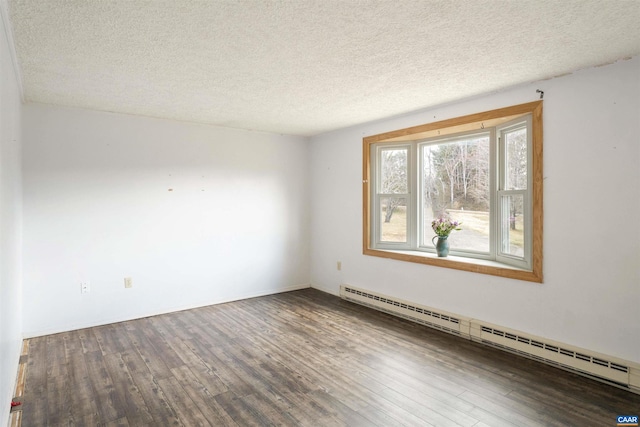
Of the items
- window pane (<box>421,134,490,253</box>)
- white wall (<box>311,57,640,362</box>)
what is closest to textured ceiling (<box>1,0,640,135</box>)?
white wall (<box>311,57,640,362</box>)

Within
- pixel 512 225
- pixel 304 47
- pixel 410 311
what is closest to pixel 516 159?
pixel 512 225

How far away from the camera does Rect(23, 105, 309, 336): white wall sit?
3.76 m

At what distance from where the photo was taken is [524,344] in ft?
10.3

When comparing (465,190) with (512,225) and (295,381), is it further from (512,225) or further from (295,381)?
(295,381)

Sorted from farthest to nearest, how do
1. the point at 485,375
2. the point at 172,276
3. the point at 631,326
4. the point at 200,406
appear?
the point at 172,276, the point at 485,375, the point at 631,326, the point at 200,406

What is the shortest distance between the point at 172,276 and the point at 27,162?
1.92 metres

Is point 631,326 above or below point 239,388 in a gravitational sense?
above

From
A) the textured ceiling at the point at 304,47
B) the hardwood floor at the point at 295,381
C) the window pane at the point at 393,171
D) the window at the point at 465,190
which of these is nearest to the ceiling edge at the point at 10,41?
the textured ceiling at the point at 304,47

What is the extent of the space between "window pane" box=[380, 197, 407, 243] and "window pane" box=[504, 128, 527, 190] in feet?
4.35

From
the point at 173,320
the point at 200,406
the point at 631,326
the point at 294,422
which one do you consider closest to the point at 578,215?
the point at 631,326

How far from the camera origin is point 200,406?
7.96 feet

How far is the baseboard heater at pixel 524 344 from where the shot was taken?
260cm

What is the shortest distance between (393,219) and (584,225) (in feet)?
7.24

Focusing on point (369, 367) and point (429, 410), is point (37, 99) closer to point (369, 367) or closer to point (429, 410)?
point (369, 367)
